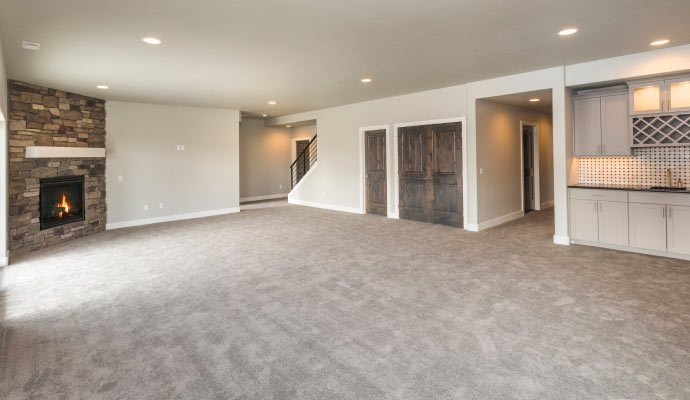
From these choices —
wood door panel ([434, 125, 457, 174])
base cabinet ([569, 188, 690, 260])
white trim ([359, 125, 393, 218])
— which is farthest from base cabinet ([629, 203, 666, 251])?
white trim ([359, 125, 393, 218])

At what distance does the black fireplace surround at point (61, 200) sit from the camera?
19.7ft

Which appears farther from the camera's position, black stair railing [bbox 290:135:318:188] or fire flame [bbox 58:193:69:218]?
black stair railing [bbox 290:135:318:188]

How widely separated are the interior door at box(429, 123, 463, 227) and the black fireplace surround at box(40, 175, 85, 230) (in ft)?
22.5

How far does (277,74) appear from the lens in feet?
18.3

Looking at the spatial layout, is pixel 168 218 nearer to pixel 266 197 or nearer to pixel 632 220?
pixel 266 197

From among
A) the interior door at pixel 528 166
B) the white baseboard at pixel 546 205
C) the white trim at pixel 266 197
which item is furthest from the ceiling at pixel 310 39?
the white trim at pixel 266 197

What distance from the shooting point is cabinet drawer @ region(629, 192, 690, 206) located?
4.51m

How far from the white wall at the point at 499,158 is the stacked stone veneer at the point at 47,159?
742 centimetres

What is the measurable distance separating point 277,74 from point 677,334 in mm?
5463

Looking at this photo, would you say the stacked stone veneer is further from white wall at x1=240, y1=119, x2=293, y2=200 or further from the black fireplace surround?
white wall at x1=240, y1=119, x2=293, y2=200

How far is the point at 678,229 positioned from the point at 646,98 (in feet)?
5.99

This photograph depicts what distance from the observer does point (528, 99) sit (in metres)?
6.71

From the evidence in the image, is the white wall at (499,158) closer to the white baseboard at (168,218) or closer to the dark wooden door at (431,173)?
the dark wooden door at (431,173)

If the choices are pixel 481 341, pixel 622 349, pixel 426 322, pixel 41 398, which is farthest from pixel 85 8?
pixel 622 349
